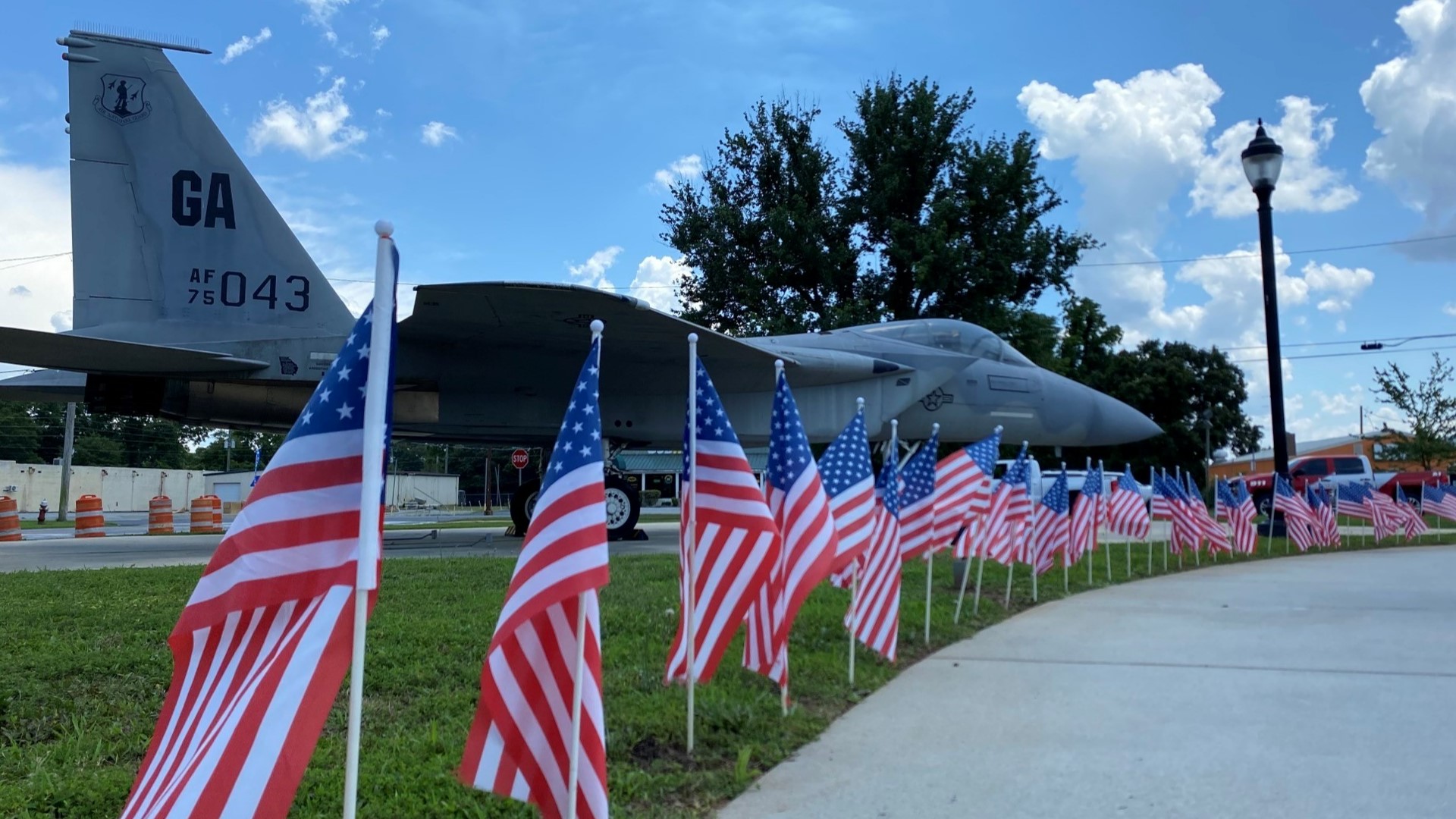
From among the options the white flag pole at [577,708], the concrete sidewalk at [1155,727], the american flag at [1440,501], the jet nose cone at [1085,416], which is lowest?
the concrete sidewalk at [1155,727]

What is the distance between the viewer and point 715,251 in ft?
93.8

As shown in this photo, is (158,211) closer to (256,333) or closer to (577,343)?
(256,333)

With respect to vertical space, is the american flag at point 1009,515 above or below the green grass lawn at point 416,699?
above

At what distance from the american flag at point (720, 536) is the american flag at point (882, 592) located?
147 cm

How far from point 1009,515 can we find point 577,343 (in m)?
6.05

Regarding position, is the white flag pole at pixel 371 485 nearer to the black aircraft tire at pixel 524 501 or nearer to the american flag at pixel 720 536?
the american flag at pixel 720 536

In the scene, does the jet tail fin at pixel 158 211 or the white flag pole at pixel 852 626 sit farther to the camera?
the jet tail fin at pixel 158 211

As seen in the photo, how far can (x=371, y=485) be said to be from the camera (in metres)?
2.23

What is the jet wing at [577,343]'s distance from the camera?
408 inches

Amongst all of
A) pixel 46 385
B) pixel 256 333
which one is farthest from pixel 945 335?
pixel 46 385

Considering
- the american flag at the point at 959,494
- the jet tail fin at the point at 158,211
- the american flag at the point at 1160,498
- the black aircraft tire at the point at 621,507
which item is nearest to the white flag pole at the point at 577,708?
the american flag at the point at 959,494

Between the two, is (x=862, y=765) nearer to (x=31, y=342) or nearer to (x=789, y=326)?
(x=31, y=342)

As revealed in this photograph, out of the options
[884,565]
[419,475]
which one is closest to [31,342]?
[884,565]

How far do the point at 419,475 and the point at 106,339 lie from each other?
198ft
